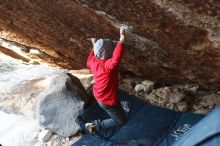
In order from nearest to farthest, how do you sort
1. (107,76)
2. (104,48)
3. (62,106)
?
(104,48), (107,76), (62,106)

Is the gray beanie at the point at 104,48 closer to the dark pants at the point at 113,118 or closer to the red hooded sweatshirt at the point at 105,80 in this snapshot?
the red hooded sweatshirt at the point at 105,80

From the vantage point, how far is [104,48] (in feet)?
16.3

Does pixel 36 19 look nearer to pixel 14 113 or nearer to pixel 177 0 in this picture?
pixel 14 113

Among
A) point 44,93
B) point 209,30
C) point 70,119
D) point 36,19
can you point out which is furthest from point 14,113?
point 209,30

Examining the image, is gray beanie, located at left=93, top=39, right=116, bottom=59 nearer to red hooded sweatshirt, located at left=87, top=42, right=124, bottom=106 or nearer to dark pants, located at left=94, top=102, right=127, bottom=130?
red hooded sweatshirt, located at left=87, top=42, right=124, bottom=106

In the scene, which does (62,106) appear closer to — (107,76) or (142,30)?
(107,76)

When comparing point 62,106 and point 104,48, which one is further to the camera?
point 62,106

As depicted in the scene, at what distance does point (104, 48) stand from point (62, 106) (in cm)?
158

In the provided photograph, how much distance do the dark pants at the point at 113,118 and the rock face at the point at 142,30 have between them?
0.99 metres

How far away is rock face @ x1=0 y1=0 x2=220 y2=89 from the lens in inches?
177

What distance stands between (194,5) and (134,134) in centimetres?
222

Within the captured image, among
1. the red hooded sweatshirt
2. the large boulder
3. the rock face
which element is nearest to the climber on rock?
the red hooded sweatshirt

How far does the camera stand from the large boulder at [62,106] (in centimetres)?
598

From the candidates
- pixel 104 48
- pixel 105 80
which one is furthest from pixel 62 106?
pixel 104 48
